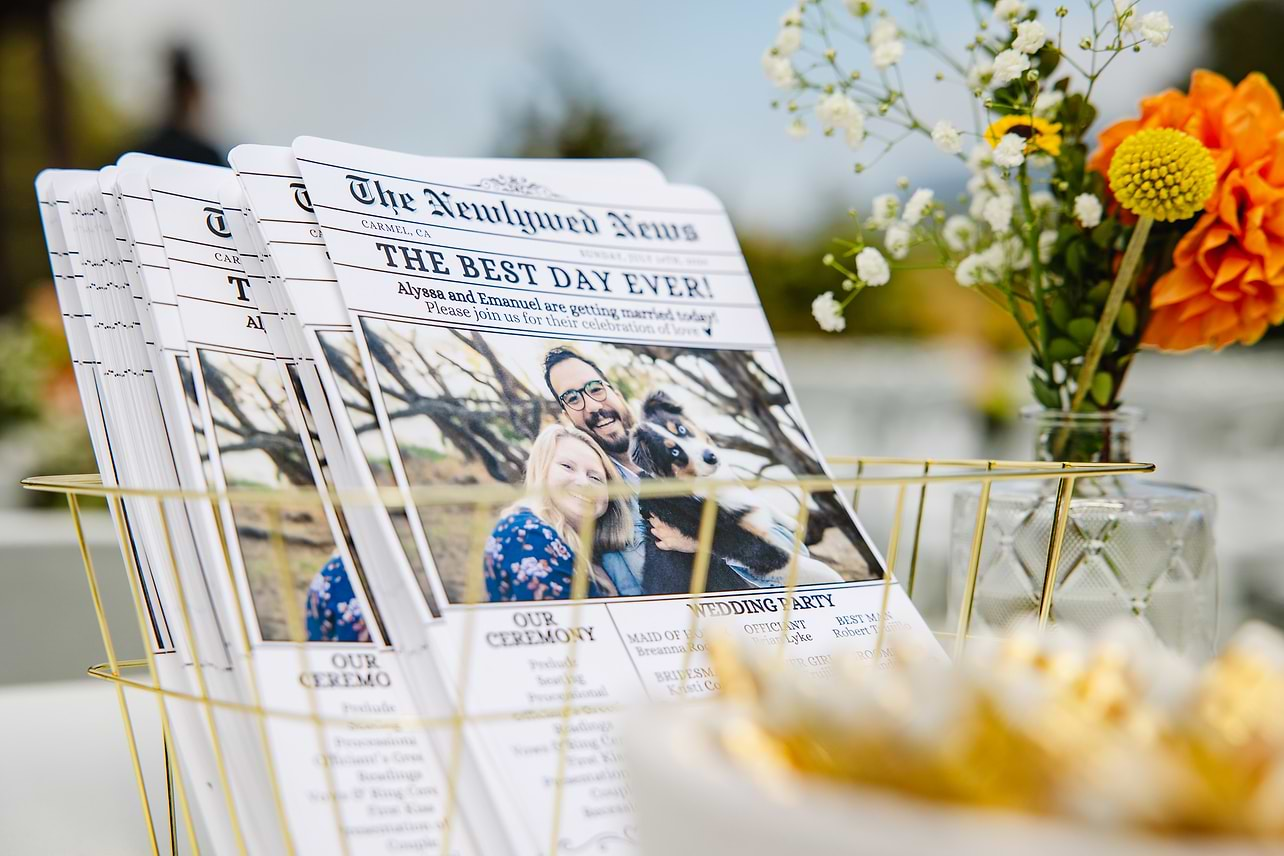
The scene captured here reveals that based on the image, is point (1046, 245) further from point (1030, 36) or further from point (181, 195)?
point (181, 195)

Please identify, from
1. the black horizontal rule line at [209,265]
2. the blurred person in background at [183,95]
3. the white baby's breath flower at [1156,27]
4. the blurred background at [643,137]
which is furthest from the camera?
the blurred background at [643,137]

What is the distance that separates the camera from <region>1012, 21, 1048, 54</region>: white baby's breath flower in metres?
0.47

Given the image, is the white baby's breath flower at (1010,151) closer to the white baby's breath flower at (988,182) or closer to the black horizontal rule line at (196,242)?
the white baby's breath flower at (988,182)

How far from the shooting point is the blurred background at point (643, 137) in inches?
89.4

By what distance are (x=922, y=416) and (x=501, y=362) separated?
3.09 metres

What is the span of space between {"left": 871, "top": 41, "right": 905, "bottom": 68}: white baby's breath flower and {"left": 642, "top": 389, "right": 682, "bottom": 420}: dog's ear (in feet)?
0.65

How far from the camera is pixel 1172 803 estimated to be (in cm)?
15

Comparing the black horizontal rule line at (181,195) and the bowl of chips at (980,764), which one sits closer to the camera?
the bowl of chips at (980,764)

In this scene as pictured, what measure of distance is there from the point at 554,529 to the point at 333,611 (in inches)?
3.0

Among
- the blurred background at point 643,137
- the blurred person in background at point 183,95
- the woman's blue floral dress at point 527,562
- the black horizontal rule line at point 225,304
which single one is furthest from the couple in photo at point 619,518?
the blurred person in background at point 183,95

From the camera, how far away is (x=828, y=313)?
54cm

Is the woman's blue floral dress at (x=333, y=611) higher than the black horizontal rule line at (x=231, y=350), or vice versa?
the black horizontal rule line at (x=231, y=350)

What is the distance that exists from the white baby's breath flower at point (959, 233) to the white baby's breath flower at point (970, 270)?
0.12 ft

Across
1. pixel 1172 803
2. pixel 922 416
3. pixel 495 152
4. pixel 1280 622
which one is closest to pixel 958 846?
pixel 1172 803
